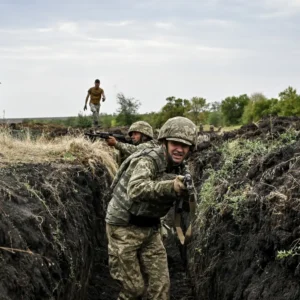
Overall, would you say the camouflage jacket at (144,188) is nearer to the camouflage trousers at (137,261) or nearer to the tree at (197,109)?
the camouflage trousers at (137,261)

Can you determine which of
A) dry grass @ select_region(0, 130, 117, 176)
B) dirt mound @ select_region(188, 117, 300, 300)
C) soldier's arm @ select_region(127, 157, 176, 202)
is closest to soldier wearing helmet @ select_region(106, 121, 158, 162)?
dry grass @ select_region(0, 130, 117, 176)

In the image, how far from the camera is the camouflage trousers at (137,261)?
647 cm

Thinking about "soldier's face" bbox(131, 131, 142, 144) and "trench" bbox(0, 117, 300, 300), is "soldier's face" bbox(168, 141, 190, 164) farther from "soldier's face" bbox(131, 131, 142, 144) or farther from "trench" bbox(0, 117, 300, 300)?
"soldier's face" bbox(131, 131, 142, 144)

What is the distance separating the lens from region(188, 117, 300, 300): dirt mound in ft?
16.2

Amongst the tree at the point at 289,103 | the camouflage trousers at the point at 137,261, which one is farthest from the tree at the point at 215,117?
the camouflage trousers at the point at 137,261

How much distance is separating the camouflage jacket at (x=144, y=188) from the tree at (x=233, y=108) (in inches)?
1132

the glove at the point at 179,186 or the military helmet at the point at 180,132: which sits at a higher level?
the military helmet at the point at 180,132

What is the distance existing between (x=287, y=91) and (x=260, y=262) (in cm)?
1865

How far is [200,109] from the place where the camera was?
3334 cm

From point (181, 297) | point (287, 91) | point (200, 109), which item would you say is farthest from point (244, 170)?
point (200, 109)

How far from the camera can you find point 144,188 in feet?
17.6

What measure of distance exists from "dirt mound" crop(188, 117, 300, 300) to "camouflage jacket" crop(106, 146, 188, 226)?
2.60 ft

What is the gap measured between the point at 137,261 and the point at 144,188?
60.4 inches

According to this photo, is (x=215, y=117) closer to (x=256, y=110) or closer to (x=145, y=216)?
(x=256, y=110)
